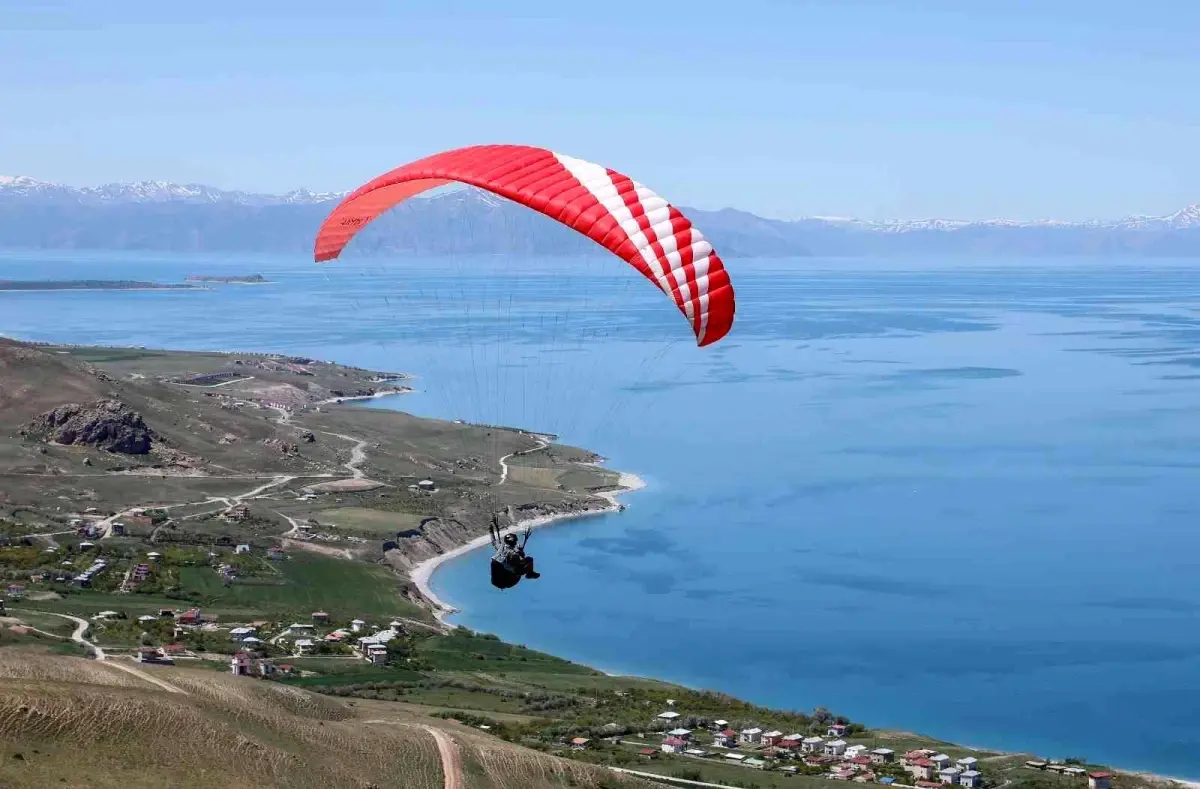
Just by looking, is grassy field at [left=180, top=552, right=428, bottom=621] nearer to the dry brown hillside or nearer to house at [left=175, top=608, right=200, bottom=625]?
house at [left=175, top=608, right=200, bottom=625]

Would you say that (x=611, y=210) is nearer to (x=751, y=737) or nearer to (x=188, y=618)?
(x=751, y=737)

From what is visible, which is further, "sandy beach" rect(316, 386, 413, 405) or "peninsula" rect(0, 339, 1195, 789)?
"sandy beach" rect(316, 386, 413, 405)

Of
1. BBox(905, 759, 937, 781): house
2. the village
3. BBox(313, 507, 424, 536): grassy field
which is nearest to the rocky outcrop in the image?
BBox(313, 507, 424, 536): grassy field

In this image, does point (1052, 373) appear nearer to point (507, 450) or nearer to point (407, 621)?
point (507, 450)

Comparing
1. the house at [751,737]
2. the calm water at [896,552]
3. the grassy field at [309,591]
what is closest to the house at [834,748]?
the house at [751,737]

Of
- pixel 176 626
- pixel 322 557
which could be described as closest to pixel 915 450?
pixel 322 557

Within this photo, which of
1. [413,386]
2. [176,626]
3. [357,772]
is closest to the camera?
[357,772]
